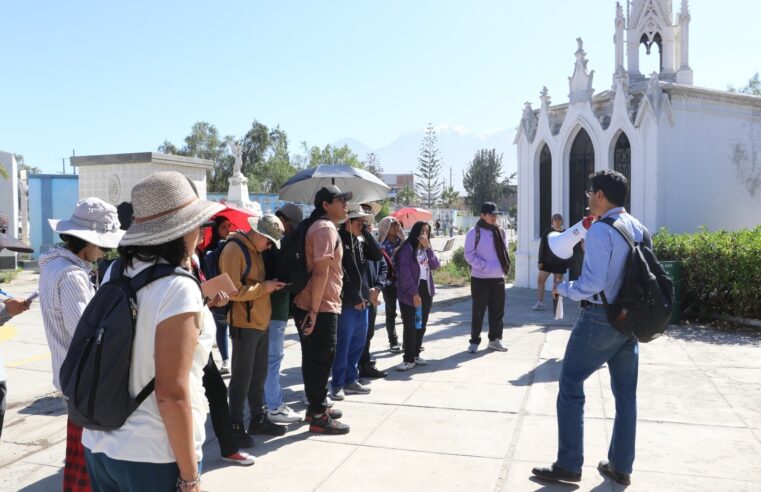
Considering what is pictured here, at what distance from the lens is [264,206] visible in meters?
34.2

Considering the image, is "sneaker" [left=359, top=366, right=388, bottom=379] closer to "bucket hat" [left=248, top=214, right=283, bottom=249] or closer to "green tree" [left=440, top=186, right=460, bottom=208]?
"bucket hat" [left=248, top=214, right=283, bottom=249]

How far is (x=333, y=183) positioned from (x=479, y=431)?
379 centimetres

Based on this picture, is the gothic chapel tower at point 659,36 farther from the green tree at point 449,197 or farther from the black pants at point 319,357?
the green tree at point 449,197

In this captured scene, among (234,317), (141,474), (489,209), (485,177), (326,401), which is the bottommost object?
(326,401)

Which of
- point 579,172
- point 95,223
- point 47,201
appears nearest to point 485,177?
point 47,201

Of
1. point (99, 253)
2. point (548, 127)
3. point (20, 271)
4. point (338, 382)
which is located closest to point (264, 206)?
point (20, 271)

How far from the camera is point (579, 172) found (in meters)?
13.8

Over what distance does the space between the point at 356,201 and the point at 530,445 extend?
428 cm

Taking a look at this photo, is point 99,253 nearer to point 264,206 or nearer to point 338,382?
point 338,382

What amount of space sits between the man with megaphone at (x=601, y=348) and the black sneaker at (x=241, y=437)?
214 cm

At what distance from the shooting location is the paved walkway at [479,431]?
4184 mm

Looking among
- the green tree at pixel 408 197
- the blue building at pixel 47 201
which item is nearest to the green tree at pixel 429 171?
the green tree at pixel 408 197

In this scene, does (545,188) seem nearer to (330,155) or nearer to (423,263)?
(423,263)

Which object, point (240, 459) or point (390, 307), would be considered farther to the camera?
point (390, 307)
